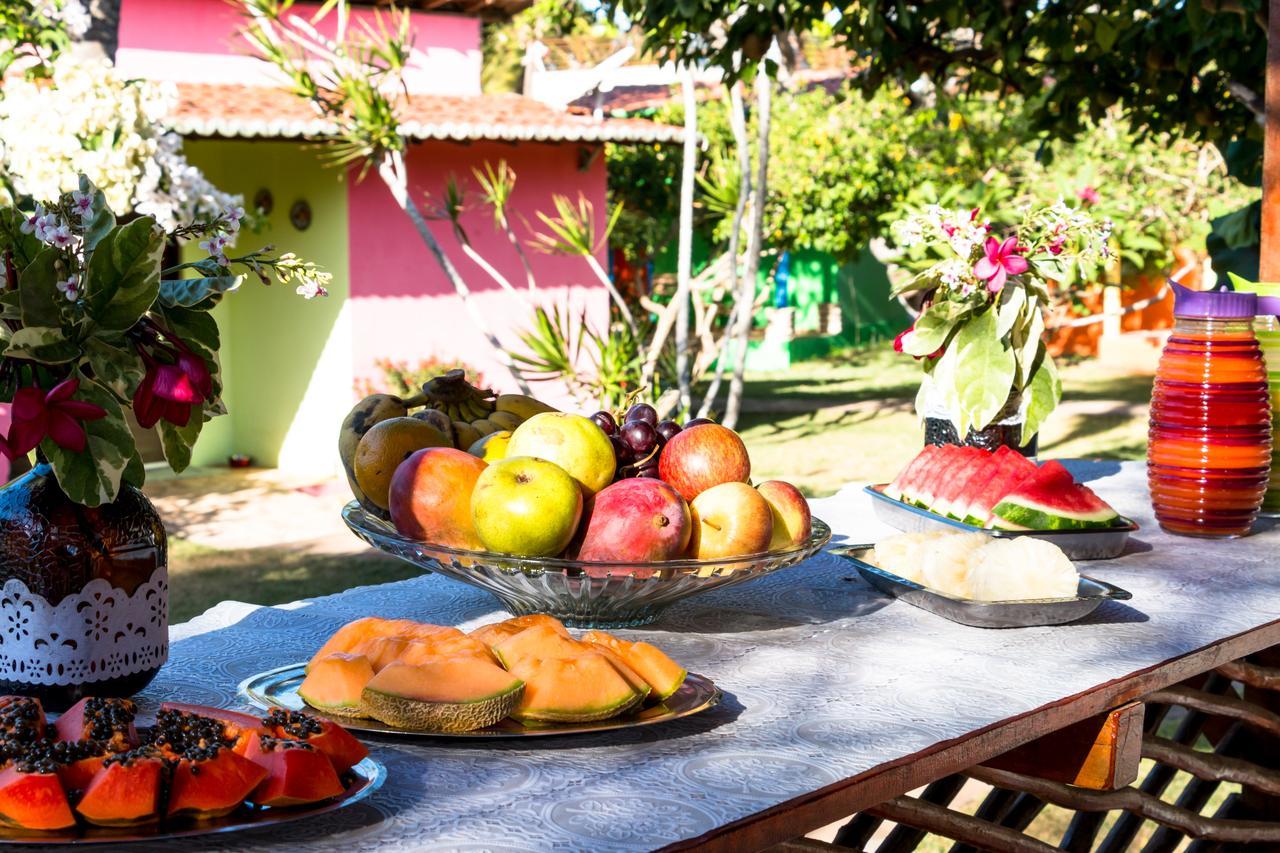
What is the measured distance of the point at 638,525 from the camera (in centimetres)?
172

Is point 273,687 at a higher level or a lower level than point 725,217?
lower

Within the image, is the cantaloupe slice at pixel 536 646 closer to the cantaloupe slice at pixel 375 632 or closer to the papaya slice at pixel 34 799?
the cantaloupe slice at pixel 375 632

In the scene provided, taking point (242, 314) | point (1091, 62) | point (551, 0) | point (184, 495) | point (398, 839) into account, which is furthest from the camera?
point (551, 0)

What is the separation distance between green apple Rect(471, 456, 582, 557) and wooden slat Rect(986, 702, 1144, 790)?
656mm

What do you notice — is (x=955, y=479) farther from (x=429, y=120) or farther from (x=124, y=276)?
(x=429, y=120)

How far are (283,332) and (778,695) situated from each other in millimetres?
9488

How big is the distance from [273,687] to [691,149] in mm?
7378

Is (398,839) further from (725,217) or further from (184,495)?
(725,217)

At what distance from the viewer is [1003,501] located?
2.29 meters

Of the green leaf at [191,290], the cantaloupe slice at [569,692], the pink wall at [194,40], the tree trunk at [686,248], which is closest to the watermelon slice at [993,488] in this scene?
the cantaloupe slice at [569,692]

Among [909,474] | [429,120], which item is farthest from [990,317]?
[429,120]

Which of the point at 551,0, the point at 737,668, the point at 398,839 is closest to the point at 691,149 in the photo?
the point at 551,0

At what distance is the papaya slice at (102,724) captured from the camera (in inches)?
45.1

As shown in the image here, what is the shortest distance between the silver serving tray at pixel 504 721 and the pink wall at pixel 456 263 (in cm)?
845
